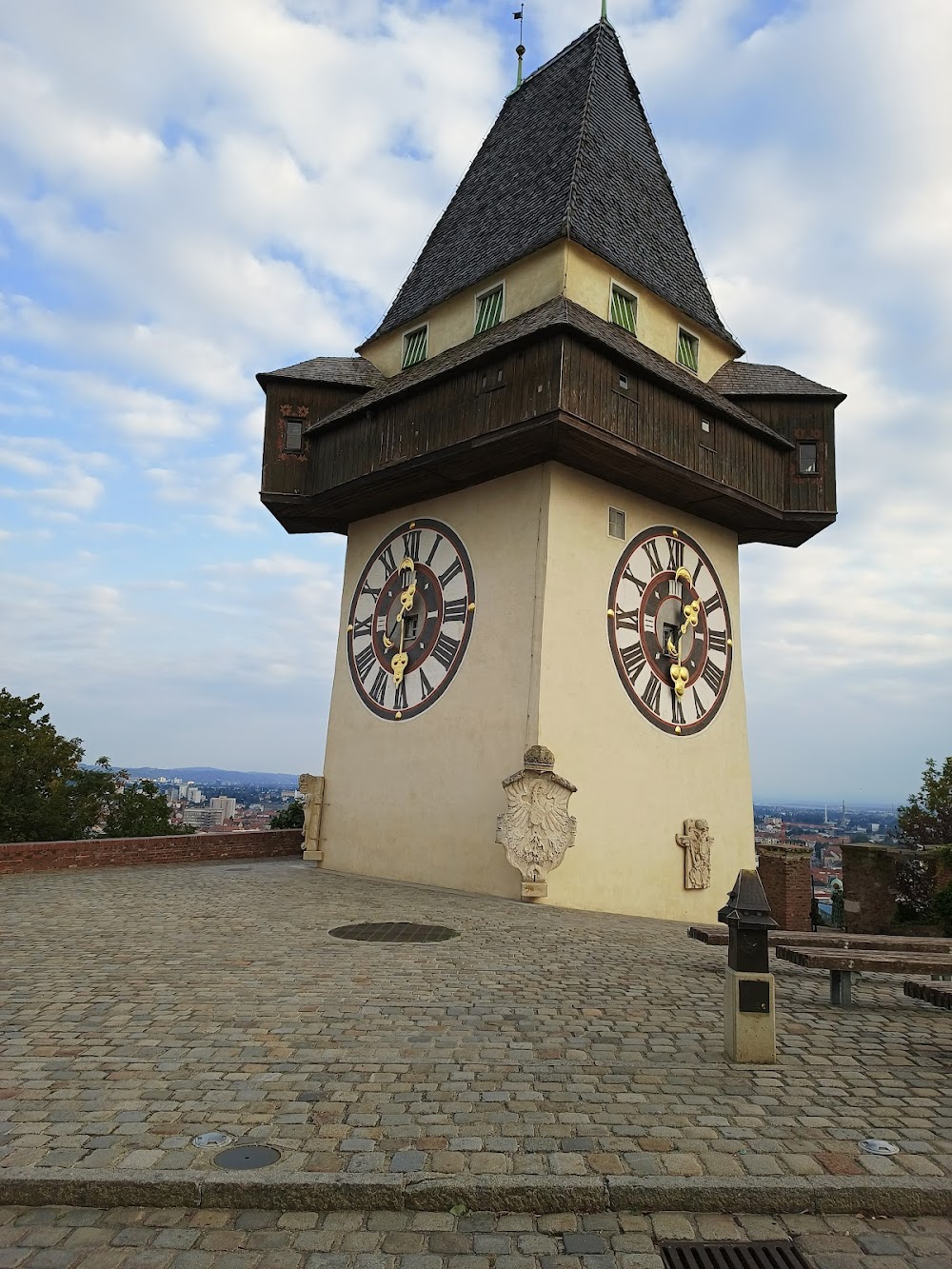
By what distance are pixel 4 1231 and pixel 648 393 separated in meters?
11.9

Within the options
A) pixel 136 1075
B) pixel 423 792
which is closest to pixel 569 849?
pixel 423 792

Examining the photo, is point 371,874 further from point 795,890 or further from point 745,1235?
point 745,1235

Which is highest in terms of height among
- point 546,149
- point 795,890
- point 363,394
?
point 546,149

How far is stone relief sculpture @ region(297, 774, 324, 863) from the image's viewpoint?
15.0 m

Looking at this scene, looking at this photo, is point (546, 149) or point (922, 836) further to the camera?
point (922, 836)

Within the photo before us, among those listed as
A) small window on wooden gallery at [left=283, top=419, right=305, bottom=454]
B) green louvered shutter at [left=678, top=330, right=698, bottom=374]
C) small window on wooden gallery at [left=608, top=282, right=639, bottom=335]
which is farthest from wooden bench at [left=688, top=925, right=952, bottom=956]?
small window on wooden gallery at [left=283, top=419, right=305, bottom=454]

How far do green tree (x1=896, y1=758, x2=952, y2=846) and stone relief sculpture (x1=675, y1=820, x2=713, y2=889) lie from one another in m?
12.2

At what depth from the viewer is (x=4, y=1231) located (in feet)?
9.09

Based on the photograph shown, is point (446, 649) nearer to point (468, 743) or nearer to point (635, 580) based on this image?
point (468, 743)

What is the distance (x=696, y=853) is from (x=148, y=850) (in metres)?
8.90

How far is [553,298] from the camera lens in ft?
43.2

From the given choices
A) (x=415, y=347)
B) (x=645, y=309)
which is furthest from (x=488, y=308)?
(x=645, y=309)

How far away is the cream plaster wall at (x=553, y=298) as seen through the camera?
13.4 meters

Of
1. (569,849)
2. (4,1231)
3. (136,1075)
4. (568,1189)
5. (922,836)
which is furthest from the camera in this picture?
(922,836)
